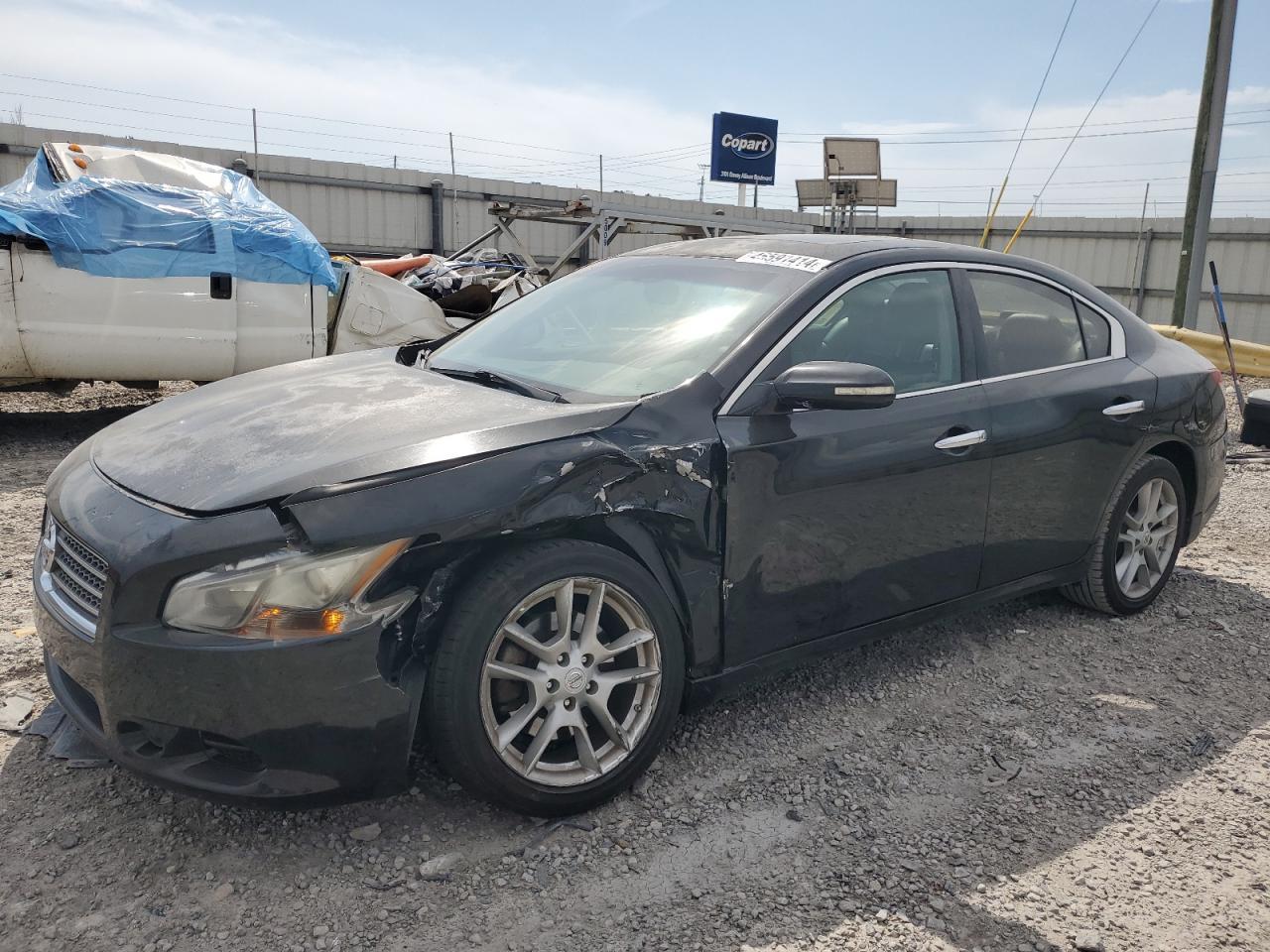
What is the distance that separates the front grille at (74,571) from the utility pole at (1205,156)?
14.5 meters

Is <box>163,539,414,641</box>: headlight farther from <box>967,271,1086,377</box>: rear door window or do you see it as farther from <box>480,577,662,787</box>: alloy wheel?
<box>967,271,1086,377</box>: rear door window

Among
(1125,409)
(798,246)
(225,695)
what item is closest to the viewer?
(225,695)

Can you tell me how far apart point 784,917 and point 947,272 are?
229cm

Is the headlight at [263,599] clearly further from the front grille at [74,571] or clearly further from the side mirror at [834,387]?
the side mirror at [834,387]

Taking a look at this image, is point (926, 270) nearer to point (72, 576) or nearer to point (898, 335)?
point (898, 335)

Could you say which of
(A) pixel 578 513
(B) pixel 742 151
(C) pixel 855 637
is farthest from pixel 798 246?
(B) pixel 742 151

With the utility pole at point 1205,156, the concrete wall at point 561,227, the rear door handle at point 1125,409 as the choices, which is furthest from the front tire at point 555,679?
the utility pole at point 1205,156

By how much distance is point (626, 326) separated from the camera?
133 inches

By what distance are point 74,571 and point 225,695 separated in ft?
2.05

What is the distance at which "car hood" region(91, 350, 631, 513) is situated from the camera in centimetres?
241

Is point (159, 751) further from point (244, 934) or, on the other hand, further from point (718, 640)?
point (718, 640)

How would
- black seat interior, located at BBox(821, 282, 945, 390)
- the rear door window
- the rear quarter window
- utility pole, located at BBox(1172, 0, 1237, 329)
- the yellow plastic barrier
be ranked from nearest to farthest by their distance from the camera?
1. black seat interior, located at BBox(821, 282, 945, 390)
2. the rear door window
3. the rear quarter window
4. the yellow plastic barrier
5. utility pole, located at BBox(1172, 0, 1237, 329)

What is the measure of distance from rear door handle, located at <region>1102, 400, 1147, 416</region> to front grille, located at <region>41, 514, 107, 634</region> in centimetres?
348

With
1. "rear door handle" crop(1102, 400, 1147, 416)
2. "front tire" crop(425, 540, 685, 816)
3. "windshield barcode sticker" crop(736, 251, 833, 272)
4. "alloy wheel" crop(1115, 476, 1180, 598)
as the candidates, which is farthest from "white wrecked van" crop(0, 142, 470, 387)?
"alloy wheel" crop(1115, 476, 1180, 598)
